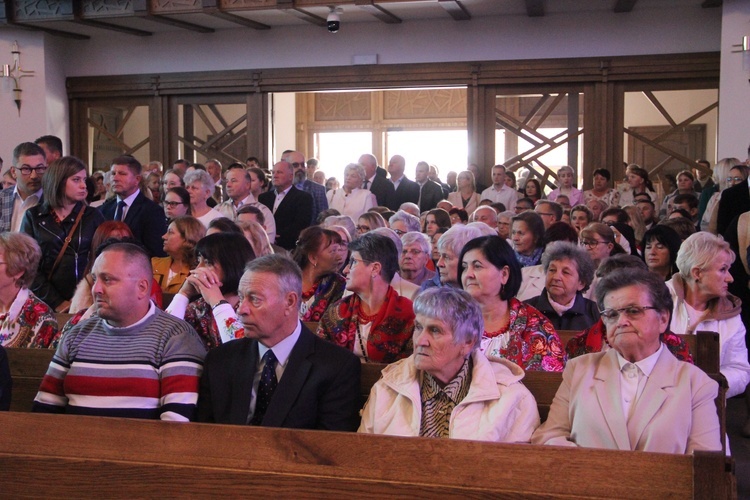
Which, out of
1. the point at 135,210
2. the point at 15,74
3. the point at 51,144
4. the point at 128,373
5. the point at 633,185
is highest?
the point at 15,74

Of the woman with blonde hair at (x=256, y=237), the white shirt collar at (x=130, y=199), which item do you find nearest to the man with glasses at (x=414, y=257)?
the woman with blonde hair at (x=256, y=237)

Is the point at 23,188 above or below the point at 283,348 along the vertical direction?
above

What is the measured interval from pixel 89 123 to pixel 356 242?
10.5 metres

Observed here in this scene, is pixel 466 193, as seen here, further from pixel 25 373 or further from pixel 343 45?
pixel 25 373

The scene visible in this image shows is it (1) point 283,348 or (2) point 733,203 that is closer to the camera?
(1) point 283,348

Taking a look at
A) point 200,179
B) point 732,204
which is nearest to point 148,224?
point 200,179

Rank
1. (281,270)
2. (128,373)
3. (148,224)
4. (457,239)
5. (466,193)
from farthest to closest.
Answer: (466,193)
(148,224)
(457,239)
(281,270)
(128,373)

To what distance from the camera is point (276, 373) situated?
320cm

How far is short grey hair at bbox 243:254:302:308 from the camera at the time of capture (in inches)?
129

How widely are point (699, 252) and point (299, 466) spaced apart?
305 cm

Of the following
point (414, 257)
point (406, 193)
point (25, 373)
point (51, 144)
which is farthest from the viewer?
point (406, 193)

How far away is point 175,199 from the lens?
21.5ft

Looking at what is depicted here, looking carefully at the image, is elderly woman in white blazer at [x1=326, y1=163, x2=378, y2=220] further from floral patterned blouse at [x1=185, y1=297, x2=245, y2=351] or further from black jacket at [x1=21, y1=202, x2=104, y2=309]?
floral patterned blouse at [x1=185, y1=297, x2=245, y2=351]

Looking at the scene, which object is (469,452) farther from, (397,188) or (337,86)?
(337,86)
